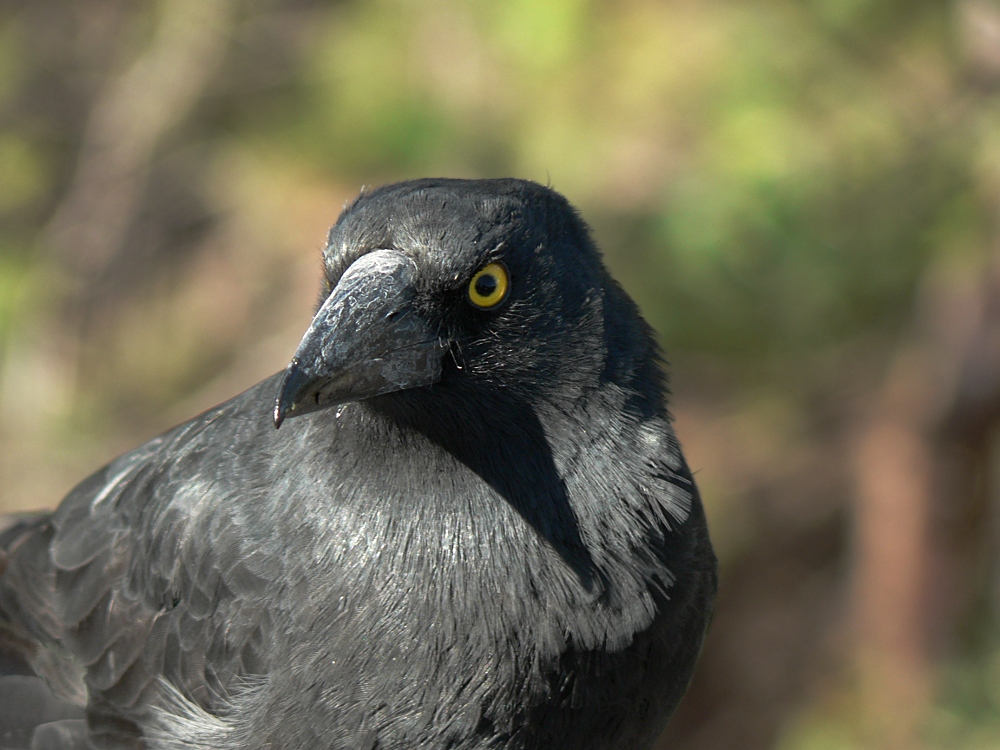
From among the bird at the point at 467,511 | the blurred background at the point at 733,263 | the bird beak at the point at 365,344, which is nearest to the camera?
the bird beak at the point at 365,344

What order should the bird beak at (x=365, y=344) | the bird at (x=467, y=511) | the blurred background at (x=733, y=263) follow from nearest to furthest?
the bird beak at (x=365, y=344)
the bird at (x=467, y=511)
the blurred background at (x=733, y=263)

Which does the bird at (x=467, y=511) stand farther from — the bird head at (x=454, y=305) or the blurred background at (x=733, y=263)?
the blurred background at (x=733, y=263)

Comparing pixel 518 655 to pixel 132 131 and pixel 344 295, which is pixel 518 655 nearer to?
pixel 344 295

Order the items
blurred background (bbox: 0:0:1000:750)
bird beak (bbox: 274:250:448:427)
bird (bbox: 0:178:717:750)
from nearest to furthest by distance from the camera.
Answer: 1. bird beak (bbox: 274:250:448:427)
2. bird (bbox: 0:178:717:750)
3. blurred background (bbox: 0:0:1000:750)

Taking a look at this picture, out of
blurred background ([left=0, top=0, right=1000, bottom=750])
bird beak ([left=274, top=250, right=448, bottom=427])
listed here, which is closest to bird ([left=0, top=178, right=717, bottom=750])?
bird beak ([left=274, top=250, right=448, bottom=427])

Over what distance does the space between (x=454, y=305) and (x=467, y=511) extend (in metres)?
0.52

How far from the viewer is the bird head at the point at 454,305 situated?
2.68 m

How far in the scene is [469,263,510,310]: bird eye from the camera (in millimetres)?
2816

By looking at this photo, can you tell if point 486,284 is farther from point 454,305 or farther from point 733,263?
point 733,263

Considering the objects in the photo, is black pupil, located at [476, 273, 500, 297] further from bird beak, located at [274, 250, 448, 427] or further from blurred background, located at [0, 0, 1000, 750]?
blurred background, located at [0, 0, 1000, 750]

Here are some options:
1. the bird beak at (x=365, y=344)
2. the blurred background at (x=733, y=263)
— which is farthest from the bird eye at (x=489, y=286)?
the blurred background at (x=733, y=263)

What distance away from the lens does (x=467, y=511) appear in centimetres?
292

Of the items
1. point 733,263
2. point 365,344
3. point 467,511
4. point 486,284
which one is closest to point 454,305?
point 486,284

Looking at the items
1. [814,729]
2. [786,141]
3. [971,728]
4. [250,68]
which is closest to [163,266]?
[250,68]
